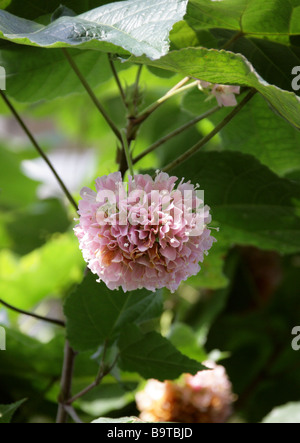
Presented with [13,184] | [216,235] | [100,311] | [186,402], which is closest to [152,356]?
[100,311]

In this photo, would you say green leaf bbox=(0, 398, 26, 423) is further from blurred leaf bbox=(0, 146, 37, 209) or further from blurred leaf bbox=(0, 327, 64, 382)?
blurred leaf bbox=(0, 146, 37, 209)

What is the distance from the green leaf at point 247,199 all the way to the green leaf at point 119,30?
228 mm

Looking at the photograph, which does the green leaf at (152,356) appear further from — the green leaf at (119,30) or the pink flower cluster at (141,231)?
the green leaf at (119,30)

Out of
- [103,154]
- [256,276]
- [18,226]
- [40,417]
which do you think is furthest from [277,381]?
[103,154]

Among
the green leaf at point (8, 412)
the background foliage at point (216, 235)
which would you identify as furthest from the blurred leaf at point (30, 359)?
the green leaf at point (8, 412)

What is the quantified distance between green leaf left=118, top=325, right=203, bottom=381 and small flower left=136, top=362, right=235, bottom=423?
26cm

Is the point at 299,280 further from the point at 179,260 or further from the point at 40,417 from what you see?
the point at 179,260

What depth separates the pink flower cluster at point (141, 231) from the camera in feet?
1.57

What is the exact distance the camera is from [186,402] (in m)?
0.88

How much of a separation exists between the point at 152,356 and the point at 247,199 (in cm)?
25

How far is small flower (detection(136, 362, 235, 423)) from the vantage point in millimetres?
876

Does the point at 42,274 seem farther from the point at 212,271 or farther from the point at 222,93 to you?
the point at 222,93

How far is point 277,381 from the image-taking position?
42.5 inches
